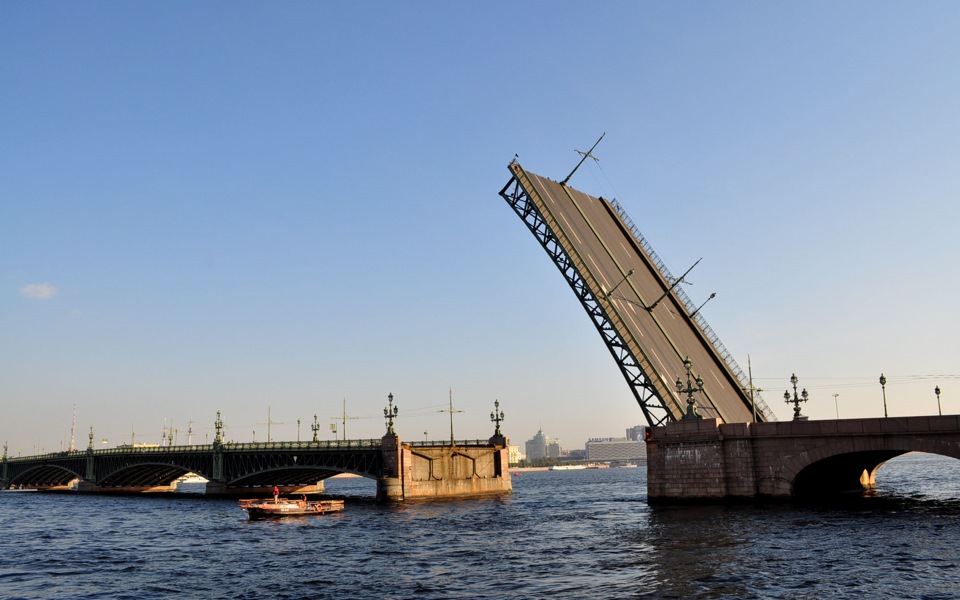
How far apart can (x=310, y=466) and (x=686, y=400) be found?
123ft

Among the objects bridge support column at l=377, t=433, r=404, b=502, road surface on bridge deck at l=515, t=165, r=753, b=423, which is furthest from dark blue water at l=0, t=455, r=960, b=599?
bridge support column at l=377, t=433, r=404, b=502

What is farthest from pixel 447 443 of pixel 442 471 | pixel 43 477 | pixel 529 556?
pixel 43 477

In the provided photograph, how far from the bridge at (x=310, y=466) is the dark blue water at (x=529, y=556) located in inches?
638

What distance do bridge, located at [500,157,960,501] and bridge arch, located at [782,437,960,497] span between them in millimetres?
49

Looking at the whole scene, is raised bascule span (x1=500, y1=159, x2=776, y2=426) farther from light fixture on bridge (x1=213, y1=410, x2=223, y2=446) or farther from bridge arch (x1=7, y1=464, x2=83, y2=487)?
bridge arch (x1=7, y1=464, x2=83, y2=487)

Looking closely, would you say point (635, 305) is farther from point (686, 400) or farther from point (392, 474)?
point (392, 474)

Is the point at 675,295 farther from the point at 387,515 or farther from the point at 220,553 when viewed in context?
the point at 220,553

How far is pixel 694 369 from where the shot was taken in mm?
45156

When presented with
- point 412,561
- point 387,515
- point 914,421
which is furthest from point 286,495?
point 914,421

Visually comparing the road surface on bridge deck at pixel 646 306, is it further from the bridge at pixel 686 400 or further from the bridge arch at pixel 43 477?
the bridge arch at pixel 43 477

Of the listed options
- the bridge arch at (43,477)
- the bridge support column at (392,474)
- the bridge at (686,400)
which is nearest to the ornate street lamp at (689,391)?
the bridge at (686,400)

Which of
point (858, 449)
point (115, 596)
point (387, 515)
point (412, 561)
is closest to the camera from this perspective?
point (115, 596)

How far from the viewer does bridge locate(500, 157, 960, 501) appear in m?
36.8

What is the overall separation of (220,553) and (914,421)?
3126 centimetres
